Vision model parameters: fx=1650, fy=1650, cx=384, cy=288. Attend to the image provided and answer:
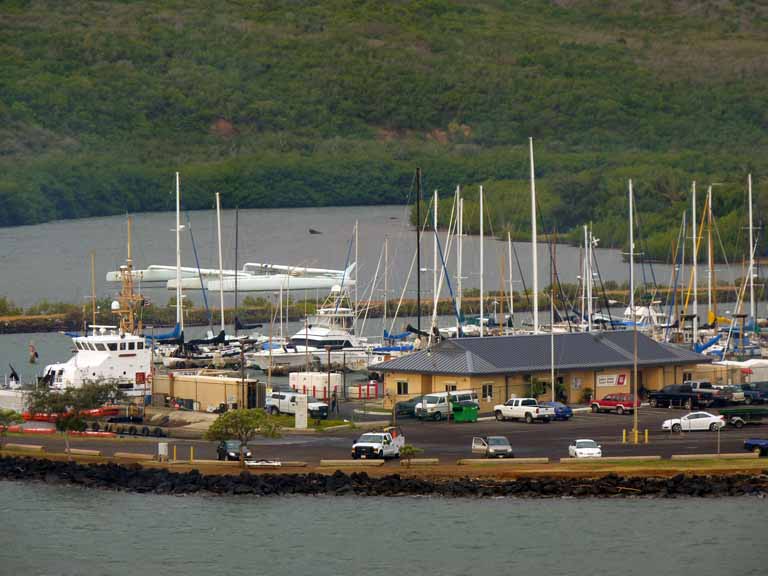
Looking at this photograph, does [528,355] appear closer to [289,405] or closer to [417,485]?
[289,405]

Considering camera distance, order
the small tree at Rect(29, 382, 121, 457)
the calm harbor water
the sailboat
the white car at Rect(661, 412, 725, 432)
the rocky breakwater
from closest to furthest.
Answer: the rocky breakwater, the small tree at Rect(29, 382, 121, 457), the white car at Rect(661, 412, 725, 432), the sailboat, the calm harbor water

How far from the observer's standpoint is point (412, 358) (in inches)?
1923

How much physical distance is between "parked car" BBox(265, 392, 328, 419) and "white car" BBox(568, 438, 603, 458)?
370 inches

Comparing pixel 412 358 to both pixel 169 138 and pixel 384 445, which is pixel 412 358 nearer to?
pixel 384 445

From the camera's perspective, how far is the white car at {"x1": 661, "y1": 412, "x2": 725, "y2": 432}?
42.4 metres

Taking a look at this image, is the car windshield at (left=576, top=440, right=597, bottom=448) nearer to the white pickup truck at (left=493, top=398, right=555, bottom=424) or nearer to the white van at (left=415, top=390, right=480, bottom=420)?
the white pickup truck at (left=493, top=398, right=555, bottom=424)

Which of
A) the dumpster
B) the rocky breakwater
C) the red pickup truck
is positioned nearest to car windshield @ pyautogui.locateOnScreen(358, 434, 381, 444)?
the rocky breakwater

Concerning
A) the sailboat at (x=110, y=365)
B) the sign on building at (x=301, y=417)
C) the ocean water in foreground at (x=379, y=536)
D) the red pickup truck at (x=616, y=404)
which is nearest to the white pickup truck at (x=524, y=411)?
the red pickup truck at (x=616, y=404)

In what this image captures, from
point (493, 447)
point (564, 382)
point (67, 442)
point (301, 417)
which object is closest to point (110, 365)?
point (301, 417)

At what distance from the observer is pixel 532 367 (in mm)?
47906

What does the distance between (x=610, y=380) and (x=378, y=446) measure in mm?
13170

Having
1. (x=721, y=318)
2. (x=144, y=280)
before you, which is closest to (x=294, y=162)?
(x=144, y=280)

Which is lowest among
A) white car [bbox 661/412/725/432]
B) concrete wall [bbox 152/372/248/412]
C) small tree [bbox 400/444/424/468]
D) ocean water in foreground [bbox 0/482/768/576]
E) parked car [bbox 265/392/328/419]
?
ocean water in foreground [bbox 0/482/768/576]

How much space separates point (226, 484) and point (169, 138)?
16095cm
